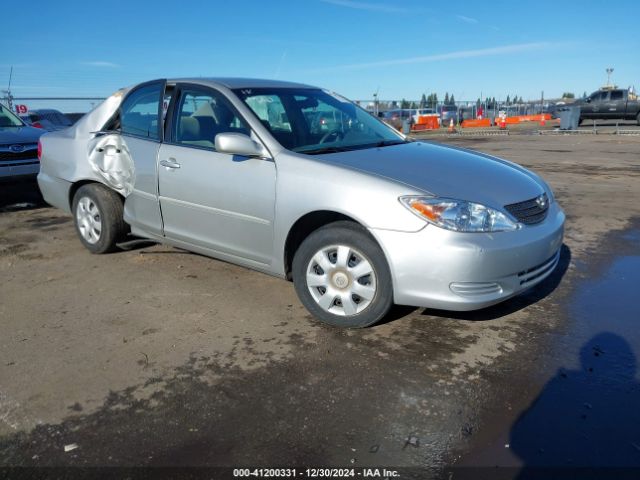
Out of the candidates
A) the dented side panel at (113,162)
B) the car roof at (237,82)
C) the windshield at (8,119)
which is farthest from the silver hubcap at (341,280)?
the windshield at (8,119)

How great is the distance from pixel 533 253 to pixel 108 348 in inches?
108

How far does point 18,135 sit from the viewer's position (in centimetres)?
778

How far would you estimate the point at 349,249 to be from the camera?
3439mm

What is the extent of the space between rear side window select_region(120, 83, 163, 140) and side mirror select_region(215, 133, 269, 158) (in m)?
1.10

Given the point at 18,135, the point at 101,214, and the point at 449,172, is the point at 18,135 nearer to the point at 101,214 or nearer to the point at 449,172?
the point at 101,214

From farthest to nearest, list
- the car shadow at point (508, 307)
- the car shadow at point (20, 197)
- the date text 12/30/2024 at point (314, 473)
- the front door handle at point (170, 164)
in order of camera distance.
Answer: the car shadow at point (20, 197) → the front door handle at point (170, 164) → the car shadow at point (508, 307) → the date text 12/30/2024 at point (314, 473)

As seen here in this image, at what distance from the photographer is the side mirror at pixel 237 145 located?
12.1 ft

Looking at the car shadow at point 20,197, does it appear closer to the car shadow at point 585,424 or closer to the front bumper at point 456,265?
the front bumper at point 456,265

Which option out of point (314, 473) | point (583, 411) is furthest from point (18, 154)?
point (583, 411)

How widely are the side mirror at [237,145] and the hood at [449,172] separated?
1.57 feet

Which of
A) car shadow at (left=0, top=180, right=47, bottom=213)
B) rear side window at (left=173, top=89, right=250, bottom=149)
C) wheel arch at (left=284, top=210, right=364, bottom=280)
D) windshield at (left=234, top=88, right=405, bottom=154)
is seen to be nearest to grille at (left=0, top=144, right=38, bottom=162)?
car shadow at (left=0, top=180, right=47, bottom=213)

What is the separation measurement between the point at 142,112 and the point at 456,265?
126 inches

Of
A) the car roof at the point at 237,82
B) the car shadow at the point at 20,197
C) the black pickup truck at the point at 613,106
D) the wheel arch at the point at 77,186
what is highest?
the black pickup truck at the point at 613,106

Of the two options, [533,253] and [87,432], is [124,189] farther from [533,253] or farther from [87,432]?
[533,253]
